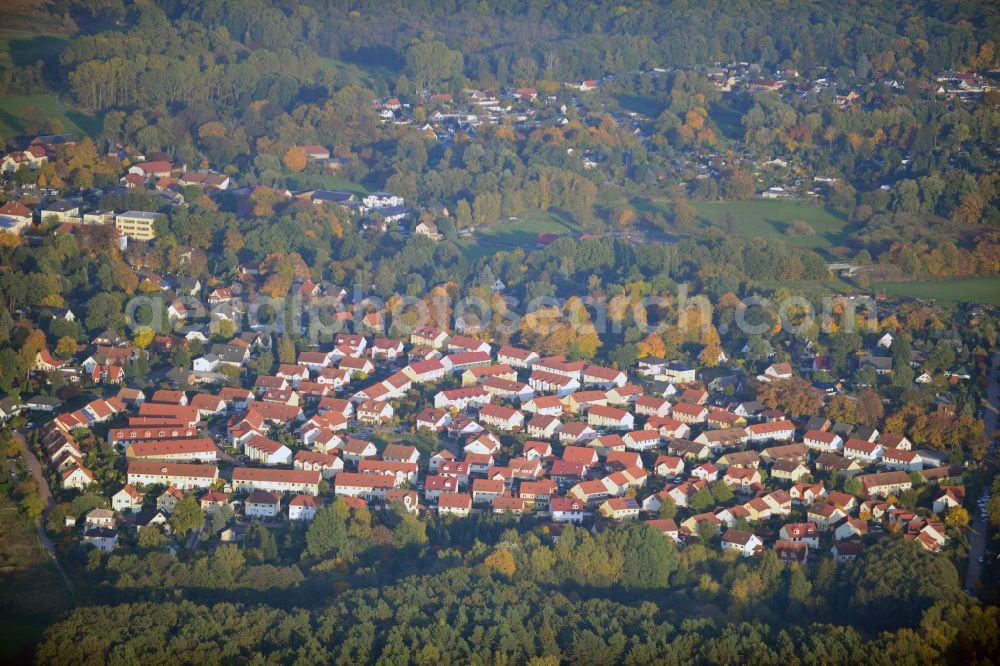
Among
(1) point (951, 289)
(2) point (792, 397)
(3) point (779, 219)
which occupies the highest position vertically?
(2) point (792, 397)

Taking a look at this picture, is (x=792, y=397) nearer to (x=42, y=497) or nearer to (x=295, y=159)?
(x=42, y=497)

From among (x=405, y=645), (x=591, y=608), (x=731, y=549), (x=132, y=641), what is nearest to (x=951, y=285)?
(x=731, y=549)

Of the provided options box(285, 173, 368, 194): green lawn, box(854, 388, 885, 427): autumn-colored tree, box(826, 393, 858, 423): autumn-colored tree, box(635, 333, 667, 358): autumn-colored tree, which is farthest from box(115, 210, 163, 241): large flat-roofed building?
box(854, 388, 885, 427): autumn-colored tree

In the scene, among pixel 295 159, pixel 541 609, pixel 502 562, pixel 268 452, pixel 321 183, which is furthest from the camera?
pixel 295 159

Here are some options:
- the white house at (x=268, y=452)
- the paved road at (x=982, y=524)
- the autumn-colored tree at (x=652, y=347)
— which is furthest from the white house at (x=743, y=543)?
the autumn-colored tree at (x=652, y=347)

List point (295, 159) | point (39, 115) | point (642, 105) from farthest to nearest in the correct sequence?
1. point (642, 105)
2. point (295, 159)
3. point (39, 115)

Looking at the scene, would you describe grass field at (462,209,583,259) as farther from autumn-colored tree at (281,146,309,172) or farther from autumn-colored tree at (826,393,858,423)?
autumn-colored tree at (826,393,858,423)

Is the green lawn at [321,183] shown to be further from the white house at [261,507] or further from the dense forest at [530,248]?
the white house at [261,507]

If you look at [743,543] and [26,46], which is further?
[26,46]

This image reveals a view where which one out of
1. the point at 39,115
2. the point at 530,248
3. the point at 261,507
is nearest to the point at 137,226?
the point at 39,115
